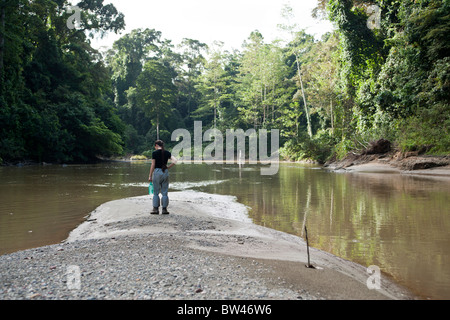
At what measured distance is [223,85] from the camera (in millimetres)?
47938

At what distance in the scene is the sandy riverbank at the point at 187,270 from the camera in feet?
8.82

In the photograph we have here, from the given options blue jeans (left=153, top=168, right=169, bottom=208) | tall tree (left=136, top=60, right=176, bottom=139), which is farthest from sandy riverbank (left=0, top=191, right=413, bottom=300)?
tall tree (left=136, top=60, right=176, bottom=139)

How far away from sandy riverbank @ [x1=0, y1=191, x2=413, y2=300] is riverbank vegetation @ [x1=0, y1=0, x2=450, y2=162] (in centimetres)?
1386

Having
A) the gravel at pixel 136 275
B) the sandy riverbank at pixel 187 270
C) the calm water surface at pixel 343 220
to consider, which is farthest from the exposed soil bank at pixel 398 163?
the gravel at pixel 136 275

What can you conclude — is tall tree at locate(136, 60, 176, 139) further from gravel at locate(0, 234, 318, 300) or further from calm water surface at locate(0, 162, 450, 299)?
gravel at locate(0, 234, 318, 300)

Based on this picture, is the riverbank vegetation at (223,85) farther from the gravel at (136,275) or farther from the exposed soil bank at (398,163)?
the gravel at (136,275)

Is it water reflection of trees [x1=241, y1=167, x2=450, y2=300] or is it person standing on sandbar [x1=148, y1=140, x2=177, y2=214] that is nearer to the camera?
water reflection of trees [x1=241, y1=167, x2=450, y2=300]

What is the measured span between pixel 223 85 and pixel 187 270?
46327mm

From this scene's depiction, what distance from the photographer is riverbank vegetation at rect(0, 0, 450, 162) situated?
56.5 feet

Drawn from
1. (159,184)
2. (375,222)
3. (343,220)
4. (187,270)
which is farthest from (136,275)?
(375,222)

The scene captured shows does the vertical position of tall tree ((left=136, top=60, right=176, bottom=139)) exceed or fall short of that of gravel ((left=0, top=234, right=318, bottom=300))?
it exceeds it

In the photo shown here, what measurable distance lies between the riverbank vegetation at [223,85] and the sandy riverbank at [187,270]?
13.9 meters

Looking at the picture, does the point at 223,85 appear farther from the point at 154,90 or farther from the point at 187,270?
the point at 187,270
